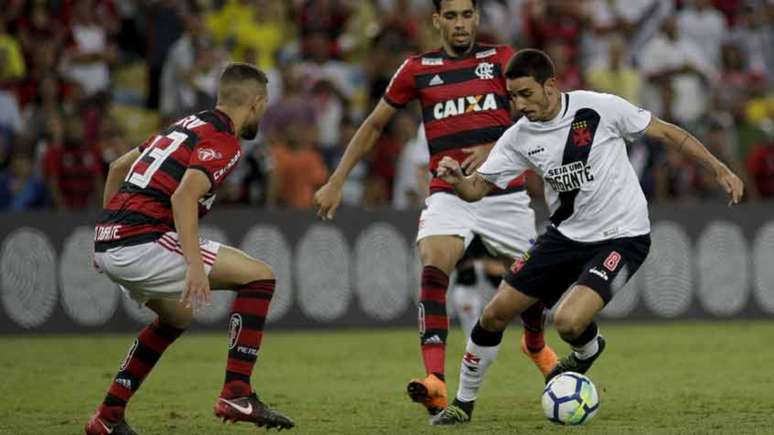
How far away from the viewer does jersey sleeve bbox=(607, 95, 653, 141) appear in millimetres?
8508

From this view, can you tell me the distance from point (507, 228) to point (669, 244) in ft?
22.9

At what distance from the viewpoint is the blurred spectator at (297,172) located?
1652 centimetres

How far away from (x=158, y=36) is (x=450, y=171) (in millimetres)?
10591

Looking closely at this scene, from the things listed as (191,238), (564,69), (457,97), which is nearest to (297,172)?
(564,69)

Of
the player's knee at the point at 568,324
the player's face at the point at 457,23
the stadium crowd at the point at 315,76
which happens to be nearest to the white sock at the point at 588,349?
the player's knee at the point at 568,324

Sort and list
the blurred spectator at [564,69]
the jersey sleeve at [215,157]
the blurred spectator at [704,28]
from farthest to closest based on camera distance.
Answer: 1. the blurred spectator at [704,28]
2. the blurred spectator at [564,69]
3. the jersey sleeve at [215,157]

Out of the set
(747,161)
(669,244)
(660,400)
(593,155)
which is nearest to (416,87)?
(593,155)

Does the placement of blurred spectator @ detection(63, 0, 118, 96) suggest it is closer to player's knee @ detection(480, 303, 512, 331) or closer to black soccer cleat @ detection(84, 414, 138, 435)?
player's knee @ detection(480, 303, 512, 331)

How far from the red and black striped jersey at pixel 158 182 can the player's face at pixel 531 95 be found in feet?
5.45

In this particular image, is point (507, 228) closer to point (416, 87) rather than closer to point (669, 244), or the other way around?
point (416, 87)

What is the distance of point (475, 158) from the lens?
927cm

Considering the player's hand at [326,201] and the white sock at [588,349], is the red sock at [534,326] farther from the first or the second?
the player's hand at [326,201]

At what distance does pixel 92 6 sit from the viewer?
1842 cm

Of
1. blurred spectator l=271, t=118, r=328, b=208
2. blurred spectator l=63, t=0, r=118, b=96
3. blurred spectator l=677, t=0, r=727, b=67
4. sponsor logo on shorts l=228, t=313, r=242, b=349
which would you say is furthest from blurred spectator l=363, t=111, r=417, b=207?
sponsor logo on shorts l=228, t=313, r=242, b=349
